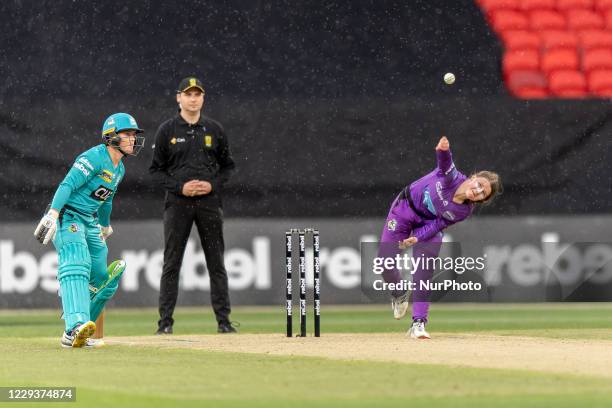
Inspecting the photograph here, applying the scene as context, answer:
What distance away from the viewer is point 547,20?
19.2 metres

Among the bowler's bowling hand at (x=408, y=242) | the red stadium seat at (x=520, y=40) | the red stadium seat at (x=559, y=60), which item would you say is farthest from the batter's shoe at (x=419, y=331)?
the red stadium seat at (x=559, y=60)

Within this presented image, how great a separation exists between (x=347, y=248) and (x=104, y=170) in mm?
5209

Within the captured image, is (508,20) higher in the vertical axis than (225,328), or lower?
higher

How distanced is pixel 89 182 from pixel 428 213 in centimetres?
294

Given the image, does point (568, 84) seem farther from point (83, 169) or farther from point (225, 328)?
point (83, 169)

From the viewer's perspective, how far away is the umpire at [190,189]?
488 inches

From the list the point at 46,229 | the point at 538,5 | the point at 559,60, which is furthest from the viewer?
the point at 538,5

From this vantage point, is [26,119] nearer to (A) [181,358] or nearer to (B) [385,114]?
(B) [385,114]

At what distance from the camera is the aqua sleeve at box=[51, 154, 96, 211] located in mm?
10234

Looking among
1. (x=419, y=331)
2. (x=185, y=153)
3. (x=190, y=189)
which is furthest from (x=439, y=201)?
(x=185, y=153)

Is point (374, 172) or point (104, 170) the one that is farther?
point (374, 172)

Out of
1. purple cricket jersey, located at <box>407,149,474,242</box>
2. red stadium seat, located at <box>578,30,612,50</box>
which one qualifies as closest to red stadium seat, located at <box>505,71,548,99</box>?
red stadium seat, located at <box>578,30,612,50</box>

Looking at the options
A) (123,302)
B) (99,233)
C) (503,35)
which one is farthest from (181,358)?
(503,35)

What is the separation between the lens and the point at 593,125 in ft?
51.4
